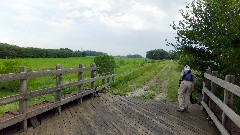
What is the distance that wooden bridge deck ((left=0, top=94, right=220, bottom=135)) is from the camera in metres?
8.66

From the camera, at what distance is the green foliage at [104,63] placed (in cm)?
3394

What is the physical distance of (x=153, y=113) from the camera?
39.3 feet

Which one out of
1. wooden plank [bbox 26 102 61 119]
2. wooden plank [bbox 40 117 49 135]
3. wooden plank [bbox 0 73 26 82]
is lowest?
wooden plank [bbox 40 117 49 135]

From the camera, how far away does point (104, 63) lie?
112 ft

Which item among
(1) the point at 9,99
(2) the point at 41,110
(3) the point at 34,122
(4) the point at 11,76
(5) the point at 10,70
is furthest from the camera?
(5) the point at 10,70

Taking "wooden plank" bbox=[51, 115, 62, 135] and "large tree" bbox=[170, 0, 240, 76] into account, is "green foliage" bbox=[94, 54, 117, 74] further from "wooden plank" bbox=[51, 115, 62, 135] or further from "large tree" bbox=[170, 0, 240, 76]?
"wooden plank" bbox=[51, 115, 62, 135]

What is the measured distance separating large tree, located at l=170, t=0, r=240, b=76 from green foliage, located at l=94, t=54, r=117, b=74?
57.4 feet

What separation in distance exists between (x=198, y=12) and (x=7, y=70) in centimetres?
1769

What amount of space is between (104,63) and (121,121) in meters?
24.2

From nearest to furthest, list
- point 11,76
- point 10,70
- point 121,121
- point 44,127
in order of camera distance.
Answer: point 11,76, point 44,127, point 121,121, point 10,70

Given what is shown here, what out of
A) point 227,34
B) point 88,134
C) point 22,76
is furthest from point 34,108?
point 227,34

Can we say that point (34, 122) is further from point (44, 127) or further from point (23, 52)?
point (23, 52)

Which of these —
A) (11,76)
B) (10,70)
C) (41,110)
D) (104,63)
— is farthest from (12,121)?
(104,63)

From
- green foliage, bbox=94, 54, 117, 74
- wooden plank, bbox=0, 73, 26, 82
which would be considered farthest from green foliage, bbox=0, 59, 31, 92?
wooden plank, bbox=0, 73, 26, 82
